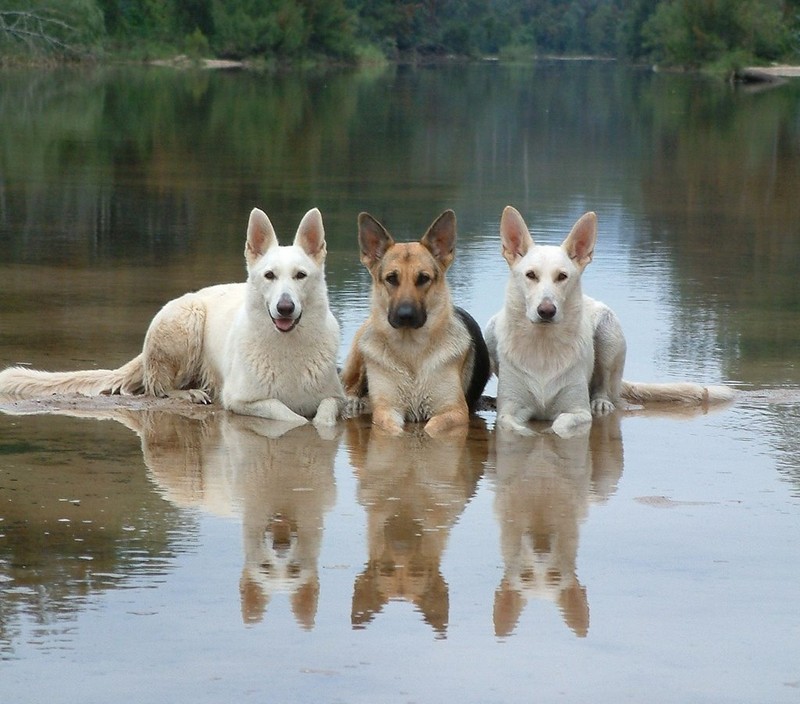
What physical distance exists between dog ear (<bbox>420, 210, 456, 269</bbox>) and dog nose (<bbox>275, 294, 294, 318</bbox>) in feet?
3.01

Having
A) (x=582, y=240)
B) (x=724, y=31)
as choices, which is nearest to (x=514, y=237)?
(x=582, y=240)

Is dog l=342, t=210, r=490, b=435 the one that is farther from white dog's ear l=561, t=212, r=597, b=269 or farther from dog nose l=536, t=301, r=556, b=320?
white dog's ear l=561, t=212, r=597, b=269

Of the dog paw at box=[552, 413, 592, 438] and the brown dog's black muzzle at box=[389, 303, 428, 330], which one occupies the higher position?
the brown dog's black muzzle at box=[389, 303, 428, 330]

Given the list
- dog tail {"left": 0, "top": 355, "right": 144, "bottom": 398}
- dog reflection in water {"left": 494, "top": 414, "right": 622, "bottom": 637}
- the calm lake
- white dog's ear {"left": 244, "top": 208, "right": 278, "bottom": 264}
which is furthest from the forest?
dog reflection in water {"left": 494, "top": 414, "right": 622, "bottom": 637}

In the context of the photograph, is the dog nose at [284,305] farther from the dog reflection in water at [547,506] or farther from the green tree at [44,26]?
the green tree at [44,26]

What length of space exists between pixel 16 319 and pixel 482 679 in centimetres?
763

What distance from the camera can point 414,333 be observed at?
9.43 metres

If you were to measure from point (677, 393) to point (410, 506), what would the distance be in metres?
3.17

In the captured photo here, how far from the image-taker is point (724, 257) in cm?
1644

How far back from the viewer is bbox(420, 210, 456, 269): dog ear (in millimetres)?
9367

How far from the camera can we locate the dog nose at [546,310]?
360 inches

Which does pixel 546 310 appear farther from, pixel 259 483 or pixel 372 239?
pixel 259 483

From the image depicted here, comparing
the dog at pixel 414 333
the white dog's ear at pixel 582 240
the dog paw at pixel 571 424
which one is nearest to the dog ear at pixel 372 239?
the dog at pixel 414 333

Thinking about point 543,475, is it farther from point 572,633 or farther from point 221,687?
point 221,687
